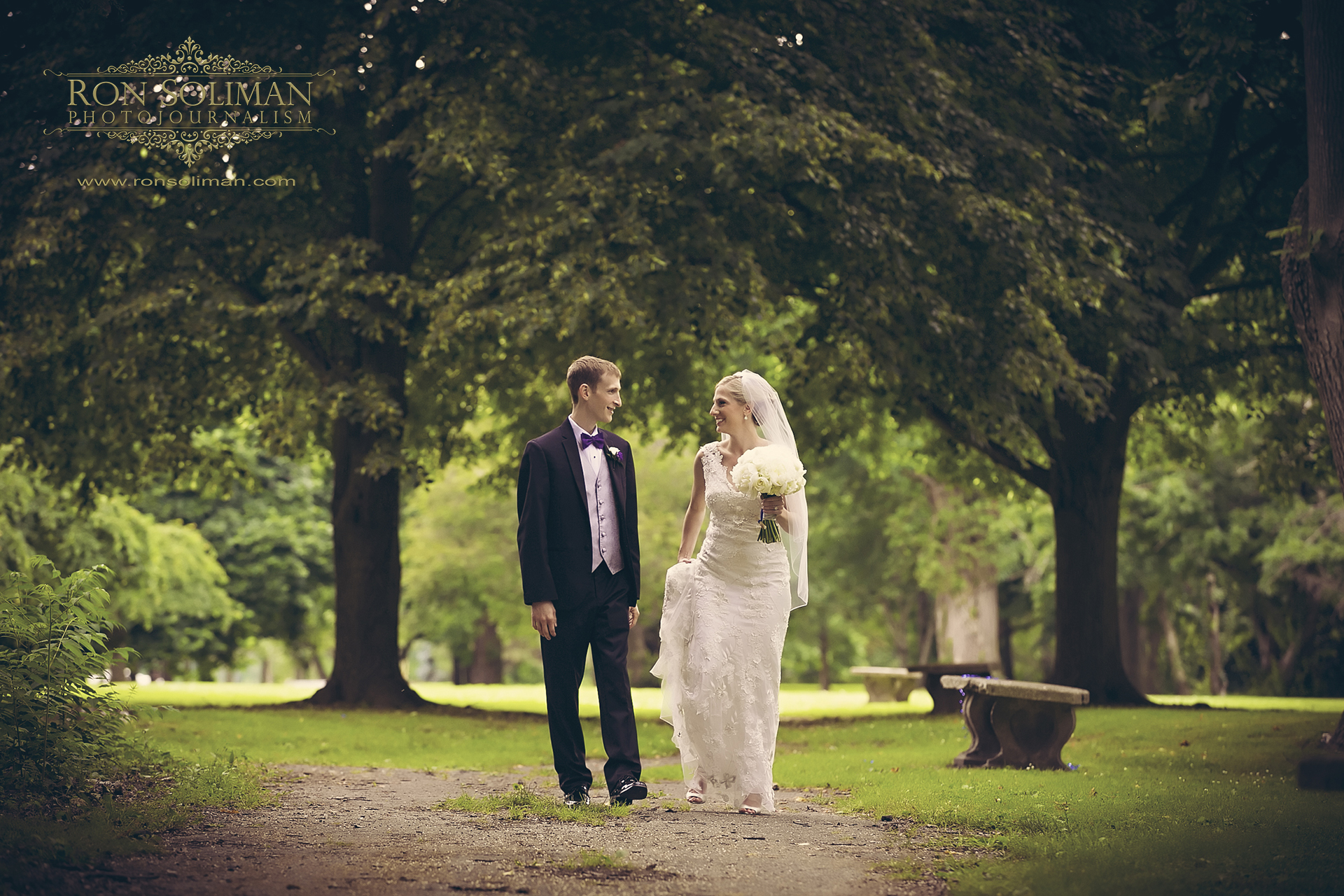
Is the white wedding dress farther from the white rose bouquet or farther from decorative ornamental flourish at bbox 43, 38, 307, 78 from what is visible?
decorative ornamental flourish at bbox 43, 38, 307, 78

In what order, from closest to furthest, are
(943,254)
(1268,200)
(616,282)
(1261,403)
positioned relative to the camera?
(616,282) → (943,254) → (1268,200) → (1261,403)

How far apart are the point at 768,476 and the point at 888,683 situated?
16053 millimetres

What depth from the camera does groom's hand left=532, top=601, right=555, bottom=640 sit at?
695 cm

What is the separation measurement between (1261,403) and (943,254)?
7657mm

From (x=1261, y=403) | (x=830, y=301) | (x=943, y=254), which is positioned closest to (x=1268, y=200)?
(x=1261, y=403)

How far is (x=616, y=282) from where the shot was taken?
41.3ft

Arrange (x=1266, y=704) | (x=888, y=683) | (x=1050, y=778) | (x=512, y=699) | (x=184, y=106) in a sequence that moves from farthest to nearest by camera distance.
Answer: (x=512, y=699)
(x=888, y=683)
(x=1266, y=704)
(x=184, y=106)
(x=1050, y=778)

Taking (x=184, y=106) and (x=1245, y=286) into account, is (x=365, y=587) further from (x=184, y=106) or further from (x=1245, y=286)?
(x=1245, y=286)

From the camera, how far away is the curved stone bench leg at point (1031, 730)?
9.99 m

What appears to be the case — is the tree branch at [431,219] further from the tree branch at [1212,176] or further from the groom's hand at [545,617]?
the groom's hand at [545,617]

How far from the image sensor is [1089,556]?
56.1 feet

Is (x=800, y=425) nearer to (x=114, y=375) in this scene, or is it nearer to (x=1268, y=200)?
(x=1268, y=200)

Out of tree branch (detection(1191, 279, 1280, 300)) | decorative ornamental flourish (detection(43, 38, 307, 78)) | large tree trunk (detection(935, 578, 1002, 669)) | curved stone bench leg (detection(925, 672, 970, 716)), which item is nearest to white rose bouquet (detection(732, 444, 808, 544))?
decorative ornamental flourish (detection(43, 38, 307, 78))

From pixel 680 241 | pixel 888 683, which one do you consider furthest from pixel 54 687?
pixel 888 683
